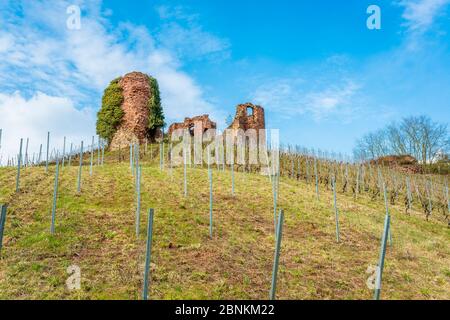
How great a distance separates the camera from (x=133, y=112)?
39531mm

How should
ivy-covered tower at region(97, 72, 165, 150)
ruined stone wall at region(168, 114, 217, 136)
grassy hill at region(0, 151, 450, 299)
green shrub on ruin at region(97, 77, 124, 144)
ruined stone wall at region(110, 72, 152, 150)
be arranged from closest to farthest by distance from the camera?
grassy hill at region(0, 151, 450, 299), ruined stone wall at region(110, 72, 152, 150), ivy-covered tower at region(97, 72, 165, 150), green shrub on ruin at region(97, 77, 124, 144), ruined stone wall at region(168, 114, 217, 136)

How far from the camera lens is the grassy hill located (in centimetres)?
798

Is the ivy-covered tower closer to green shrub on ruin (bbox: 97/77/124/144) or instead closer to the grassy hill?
green shrub on ruin (bbox: 97/77/124/144)

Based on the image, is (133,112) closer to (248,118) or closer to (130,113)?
(130,113)

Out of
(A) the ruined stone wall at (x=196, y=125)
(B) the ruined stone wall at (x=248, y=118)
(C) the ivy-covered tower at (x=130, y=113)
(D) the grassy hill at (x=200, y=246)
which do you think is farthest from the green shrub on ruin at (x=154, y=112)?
(D) the grassy hill at (x=200, y=246)

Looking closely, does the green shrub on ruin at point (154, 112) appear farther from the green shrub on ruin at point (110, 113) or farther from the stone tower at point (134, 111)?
the green shrub on ruin at point (110, 113)

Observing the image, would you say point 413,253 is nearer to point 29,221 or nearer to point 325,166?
point 29,221

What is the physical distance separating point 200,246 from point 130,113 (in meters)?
31.7

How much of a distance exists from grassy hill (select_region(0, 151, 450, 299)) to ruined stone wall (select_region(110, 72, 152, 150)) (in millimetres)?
21000

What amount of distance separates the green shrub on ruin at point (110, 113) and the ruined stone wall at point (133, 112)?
48 cm

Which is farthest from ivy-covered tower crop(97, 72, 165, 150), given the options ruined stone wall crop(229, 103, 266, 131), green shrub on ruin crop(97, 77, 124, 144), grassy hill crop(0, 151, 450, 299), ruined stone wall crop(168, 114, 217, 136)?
grassy hill crop(0, 151, 450, 299)

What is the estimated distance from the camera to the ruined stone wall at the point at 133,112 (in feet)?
128

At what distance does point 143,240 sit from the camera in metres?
10.5

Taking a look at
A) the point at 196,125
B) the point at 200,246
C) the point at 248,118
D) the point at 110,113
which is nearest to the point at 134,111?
the point at 110,113
